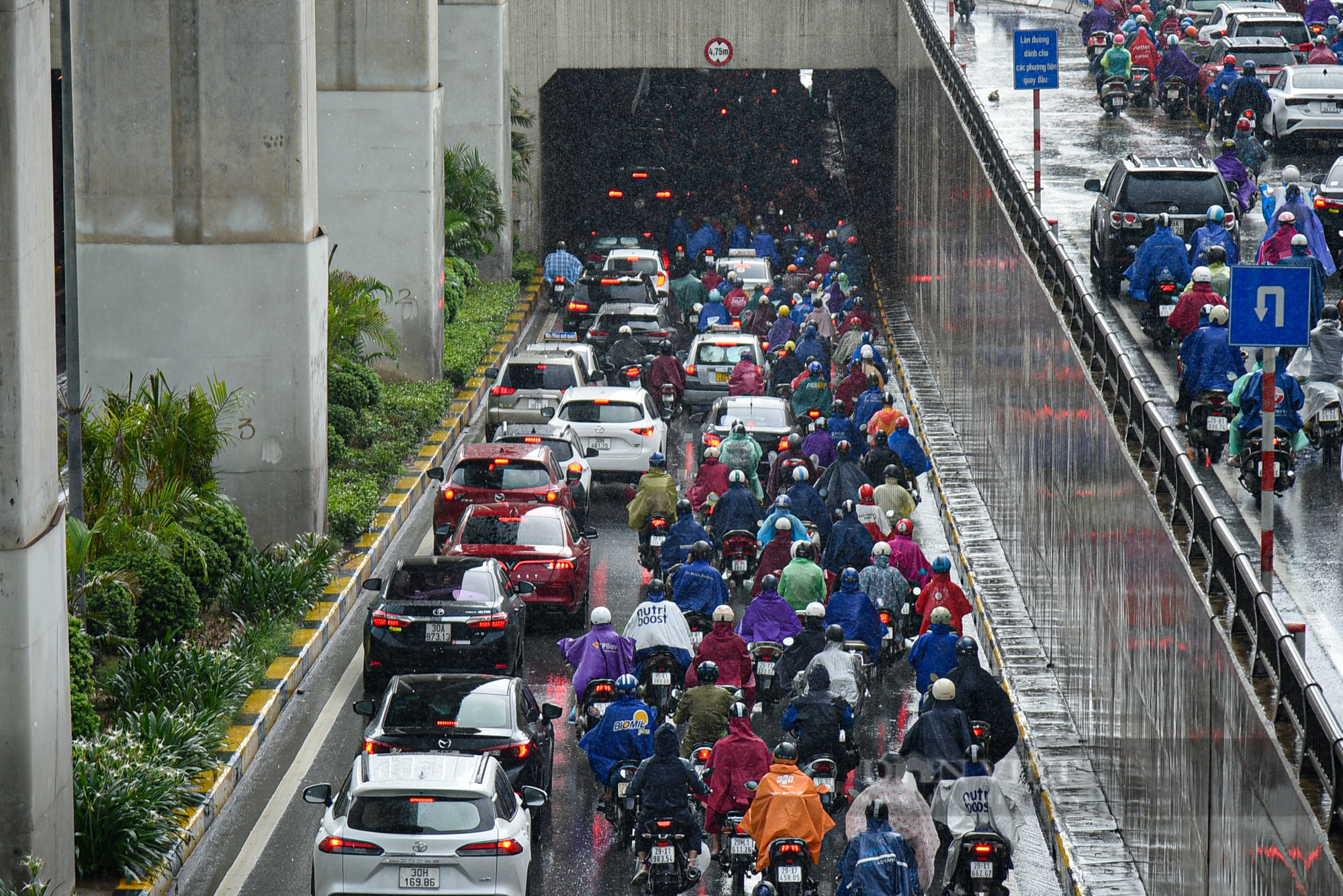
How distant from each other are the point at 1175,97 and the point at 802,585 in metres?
22.4

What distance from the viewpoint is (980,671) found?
14.9 m

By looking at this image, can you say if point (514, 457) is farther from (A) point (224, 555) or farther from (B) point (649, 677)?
(B) point (649, 677)

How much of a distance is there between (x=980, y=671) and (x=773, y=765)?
9.40 feet

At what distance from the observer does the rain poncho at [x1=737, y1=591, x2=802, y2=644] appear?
17.0 m

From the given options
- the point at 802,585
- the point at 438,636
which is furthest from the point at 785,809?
the point at 802,585

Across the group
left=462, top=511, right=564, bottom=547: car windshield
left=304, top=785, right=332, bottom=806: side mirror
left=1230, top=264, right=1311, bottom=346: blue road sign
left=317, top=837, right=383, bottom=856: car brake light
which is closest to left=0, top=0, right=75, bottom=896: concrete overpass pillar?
left=304, top=785, right=332, bottom=806: side mirror

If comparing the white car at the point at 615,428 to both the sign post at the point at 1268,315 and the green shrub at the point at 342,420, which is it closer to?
the green shrub at the point at 342,420

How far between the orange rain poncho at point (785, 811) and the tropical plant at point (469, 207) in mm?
26893

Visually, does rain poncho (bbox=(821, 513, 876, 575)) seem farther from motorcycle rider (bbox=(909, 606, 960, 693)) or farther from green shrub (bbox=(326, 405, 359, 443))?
green shrub (bbox=(326, 405, 359, 443))

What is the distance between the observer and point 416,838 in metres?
11.6

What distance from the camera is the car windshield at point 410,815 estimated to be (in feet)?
38.3

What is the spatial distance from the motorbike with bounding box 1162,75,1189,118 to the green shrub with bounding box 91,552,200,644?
2550cm

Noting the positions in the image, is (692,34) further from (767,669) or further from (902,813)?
(902,813)

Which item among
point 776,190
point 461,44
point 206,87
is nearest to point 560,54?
point 461,44
